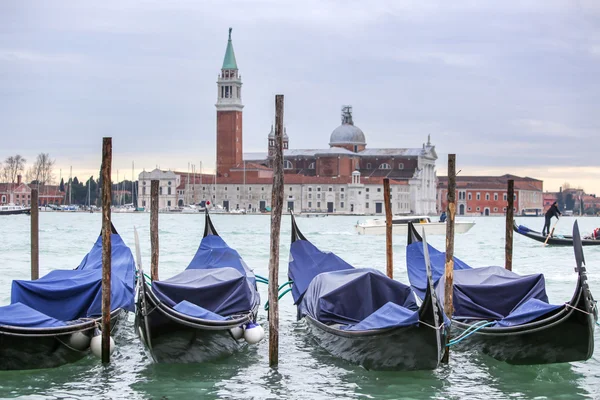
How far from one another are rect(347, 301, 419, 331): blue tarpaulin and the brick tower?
5213 cm

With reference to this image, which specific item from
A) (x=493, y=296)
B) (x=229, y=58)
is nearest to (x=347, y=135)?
(x=229, y=58)

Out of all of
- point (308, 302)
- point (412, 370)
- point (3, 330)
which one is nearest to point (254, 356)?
point (308, 302)

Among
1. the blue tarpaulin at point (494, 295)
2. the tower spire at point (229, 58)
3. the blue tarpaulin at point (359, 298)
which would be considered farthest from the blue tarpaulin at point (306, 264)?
the tower spire at point (229, 58)

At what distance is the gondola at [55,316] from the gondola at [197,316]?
0.36 meters

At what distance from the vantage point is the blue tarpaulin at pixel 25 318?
554cm

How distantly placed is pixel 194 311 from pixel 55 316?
997mm

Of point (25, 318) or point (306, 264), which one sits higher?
point (306, 264)

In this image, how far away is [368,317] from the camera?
5.86 meters

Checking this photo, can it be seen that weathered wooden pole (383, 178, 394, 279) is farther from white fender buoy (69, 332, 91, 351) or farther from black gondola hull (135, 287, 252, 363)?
white fender buoy (69, 332, 91, 351)

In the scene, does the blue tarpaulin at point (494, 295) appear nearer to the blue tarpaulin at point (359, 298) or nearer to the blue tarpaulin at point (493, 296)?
the blue tarpaulin at point (493, 296)

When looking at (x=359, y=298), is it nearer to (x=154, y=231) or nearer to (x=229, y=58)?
(x=154, y=231)

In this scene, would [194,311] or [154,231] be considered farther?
[154,231]

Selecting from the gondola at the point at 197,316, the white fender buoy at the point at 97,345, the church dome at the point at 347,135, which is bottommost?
the white fender buoy at the point at 97,345

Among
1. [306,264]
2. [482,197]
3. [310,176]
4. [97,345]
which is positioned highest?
[310,176]
